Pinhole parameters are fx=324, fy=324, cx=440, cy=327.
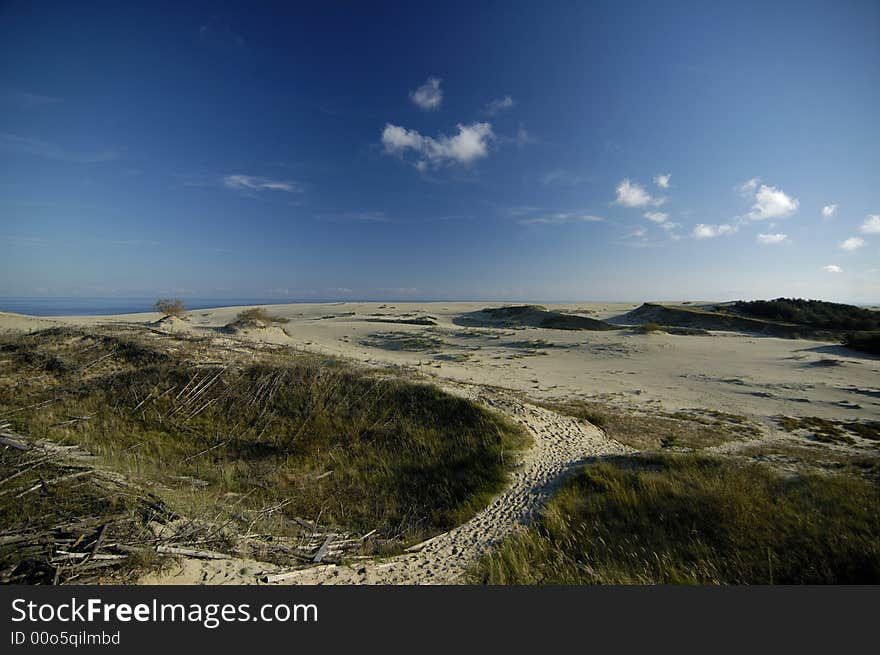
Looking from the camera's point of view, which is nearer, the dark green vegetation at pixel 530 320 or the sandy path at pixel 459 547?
the sandy path at pixel 459 547

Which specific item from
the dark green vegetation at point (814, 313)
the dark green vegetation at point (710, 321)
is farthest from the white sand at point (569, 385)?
the dark green vegetation at point (814, 313)

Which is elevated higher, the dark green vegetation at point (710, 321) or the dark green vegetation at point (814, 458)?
the dark green vegetation at point (710, 321)

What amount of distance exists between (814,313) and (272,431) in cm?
5417

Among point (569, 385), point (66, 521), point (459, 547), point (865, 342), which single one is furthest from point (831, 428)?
point (865, 342)

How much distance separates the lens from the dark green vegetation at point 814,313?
3241 cm

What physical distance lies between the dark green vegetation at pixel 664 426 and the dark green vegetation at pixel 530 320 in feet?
90.9

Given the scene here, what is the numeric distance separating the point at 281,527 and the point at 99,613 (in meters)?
2.94

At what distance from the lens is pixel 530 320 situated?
4872 cm

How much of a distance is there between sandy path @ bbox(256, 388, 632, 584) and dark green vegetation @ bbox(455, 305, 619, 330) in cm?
3241

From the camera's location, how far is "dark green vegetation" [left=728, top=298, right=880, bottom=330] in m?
32.4

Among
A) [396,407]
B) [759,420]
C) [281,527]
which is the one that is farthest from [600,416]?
[281,527]

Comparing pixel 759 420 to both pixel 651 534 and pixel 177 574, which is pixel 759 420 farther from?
pixel 177 574

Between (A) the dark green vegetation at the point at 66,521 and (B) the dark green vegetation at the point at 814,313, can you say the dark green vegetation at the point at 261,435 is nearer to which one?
(A) the dark green vegetation at the point at 66,521

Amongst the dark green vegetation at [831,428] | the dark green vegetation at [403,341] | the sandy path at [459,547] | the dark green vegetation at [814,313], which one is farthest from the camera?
the dark green vegetation at [814,313]
